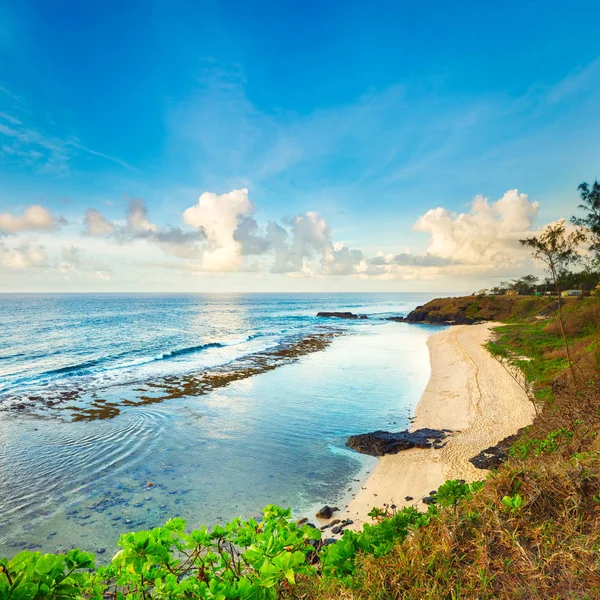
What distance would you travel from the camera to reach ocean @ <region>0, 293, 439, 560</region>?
352 inches

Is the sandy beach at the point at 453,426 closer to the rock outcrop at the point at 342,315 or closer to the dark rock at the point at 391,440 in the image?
the dark rock at the point at 391,440

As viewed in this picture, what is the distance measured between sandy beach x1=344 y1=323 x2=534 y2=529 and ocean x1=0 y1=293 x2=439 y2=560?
0.70 meters

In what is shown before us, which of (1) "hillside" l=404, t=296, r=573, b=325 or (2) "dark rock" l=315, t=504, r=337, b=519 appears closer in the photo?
(2) "dark rock" l=315, t=504, r=337, b=519

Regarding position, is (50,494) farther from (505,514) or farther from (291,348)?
(291,348)

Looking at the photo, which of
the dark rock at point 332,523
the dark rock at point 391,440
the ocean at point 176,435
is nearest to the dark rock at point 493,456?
the dark rock at point 391,440

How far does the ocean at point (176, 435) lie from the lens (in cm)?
895

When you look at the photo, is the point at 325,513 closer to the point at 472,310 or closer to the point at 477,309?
the point at 472,310

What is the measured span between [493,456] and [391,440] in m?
3.23

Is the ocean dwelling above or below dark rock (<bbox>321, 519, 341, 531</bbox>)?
below

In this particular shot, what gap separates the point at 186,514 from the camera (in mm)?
8711

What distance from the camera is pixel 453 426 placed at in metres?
13.8

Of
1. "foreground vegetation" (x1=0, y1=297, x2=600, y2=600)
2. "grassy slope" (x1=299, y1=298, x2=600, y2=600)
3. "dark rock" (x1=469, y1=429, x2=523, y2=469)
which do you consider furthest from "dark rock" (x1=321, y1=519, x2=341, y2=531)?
"grassy slope" (x1=299, y1=298, x2=600, y2=600)

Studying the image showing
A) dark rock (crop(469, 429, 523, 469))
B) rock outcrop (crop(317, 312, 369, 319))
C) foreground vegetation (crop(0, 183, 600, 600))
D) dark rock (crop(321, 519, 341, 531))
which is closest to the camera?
foreground vegetation (crop(0, 183, 600, 600))

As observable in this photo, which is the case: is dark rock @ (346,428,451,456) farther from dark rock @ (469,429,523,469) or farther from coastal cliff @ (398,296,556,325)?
coastal cliff @ (398,296,556,325)
